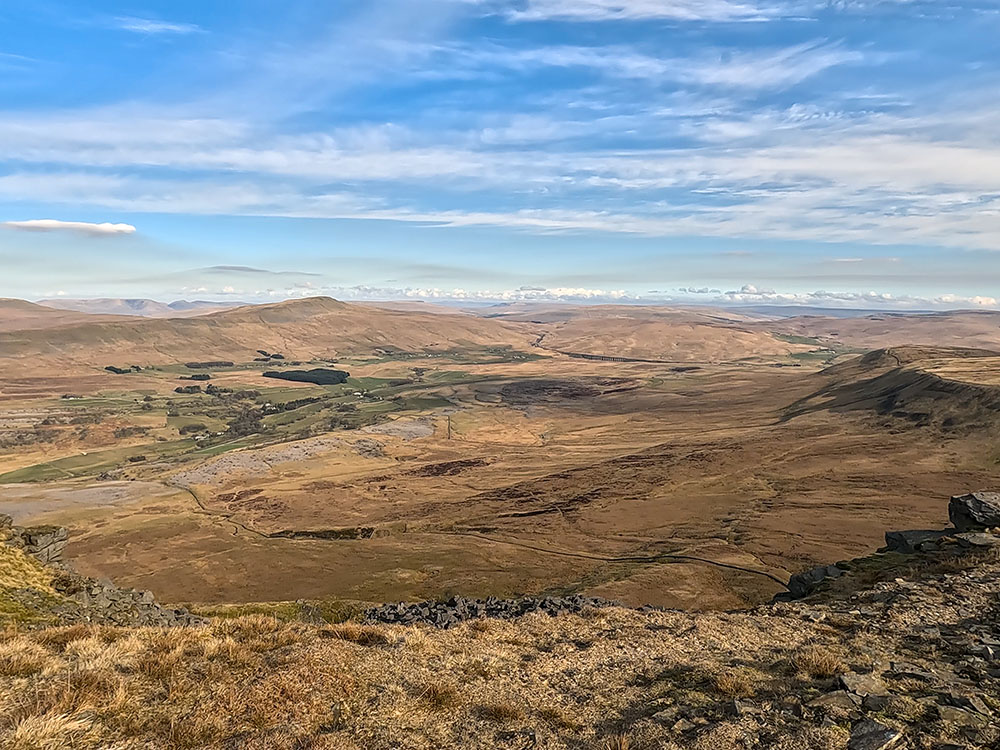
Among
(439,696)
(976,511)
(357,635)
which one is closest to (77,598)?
(357,635)

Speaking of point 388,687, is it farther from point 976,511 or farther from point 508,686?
point 976,511

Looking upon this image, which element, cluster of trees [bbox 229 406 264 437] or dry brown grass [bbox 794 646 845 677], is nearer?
dry brown grass [bbox 794 646 845 677]

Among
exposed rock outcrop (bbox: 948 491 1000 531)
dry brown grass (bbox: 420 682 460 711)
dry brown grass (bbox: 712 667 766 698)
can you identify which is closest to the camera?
dry brown grass (bbox: 420 682 460 711)

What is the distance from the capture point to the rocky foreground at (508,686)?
9711mm

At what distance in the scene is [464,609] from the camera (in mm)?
26172

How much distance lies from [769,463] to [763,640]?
64584 mm

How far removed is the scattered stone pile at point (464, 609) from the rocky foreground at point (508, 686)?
22.4 ft

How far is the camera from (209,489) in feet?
288

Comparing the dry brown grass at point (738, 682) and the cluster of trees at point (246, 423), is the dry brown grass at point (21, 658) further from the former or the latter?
the cluster of trees at point (246, 423)

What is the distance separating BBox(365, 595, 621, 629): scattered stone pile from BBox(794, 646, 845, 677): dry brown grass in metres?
10.9

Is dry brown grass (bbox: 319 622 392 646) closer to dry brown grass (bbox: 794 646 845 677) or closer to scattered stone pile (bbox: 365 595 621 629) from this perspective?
scattered stone pile (bbox: 365 595 621 629)

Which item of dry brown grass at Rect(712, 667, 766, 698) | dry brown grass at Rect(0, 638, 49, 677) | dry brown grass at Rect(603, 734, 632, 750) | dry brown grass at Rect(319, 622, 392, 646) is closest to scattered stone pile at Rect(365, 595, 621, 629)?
dry brown grass at Rect(319, 622, 392, 646)

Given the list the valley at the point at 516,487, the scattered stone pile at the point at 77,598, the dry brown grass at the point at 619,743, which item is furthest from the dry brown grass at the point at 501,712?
the valley at the point at 516,487

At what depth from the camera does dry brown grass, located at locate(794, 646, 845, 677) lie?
1253 centimetres
